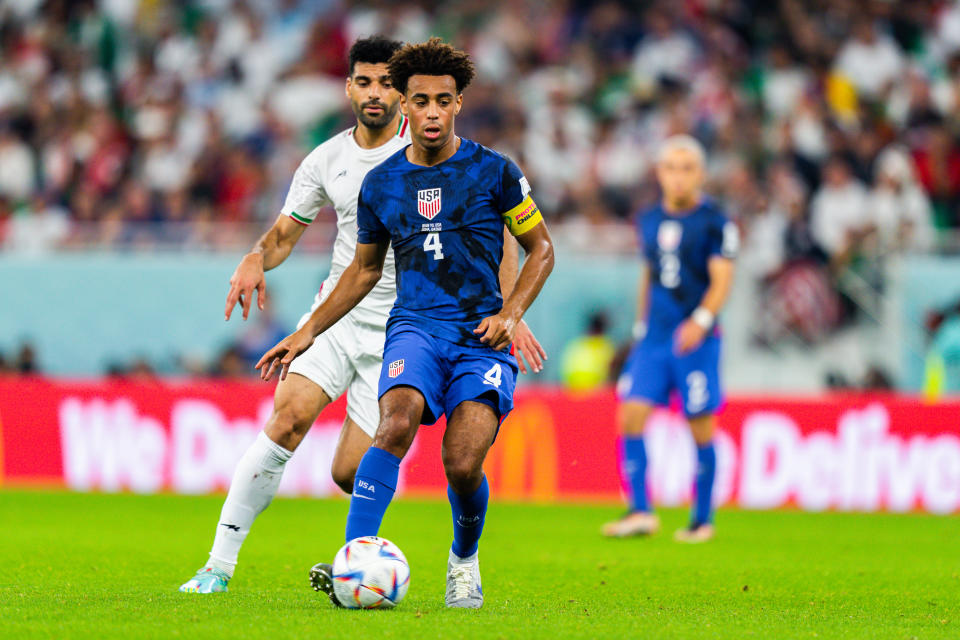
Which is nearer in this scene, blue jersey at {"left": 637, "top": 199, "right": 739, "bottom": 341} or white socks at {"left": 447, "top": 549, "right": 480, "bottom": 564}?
white socks at {"left": 447, "top": 549, "right": 480, "bottom": 564}

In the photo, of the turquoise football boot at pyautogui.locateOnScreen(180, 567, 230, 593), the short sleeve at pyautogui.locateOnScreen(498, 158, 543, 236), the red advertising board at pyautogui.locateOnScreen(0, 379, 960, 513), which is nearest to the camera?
the short sleeve at pyautogui.locateOnScreen(498, 158, 543, 236)

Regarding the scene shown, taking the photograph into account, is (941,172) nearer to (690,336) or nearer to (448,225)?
(690,336)

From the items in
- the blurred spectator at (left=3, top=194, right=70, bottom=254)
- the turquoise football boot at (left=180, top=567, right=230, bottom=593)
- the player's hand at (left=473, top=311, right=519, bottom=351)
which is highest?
the blurred spectator at (left=3, top=194, right=70, bottom=254)

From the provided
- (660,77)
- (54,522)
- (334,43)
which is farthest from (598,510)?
(334,43)

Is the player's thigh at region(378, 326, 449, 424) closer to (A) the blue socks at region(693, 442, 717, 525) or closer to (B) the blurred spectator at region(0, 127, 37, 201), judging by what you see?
(A) the blue socks at region(693, 442, 717, 525)

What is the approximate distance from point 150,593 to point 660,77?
1284cm

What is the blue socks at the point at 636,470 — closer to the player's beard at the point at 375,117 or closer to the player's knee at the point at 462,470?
the player's beard at the point at 375,117

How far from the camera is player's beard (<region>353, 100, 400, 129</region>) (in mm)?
7102

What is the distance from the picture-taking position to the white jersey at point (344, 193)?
23.5 ft

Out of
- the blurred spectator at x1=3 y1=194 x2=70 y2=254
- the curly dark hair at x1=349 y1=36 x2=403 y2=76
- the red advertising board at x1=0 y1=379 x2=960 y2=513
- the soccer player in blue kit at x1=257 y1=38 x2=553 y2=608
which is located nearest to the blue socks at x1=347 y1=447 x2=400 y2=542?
the soccer player in blue kit at x1=257 y1=38 x2=553 y2=608

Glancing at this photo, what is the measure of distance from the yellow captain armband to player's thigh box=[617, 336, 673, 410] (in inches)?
179

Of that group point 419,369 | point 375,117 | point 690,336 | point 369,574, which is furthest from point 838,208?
point 369,574

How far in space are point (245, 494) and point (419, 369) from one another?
1384 millimetres

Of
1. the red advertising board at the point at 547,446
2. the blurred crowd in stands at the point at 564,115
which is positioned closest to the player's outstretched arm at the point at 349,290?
the red advertising board at the point at 547,446
